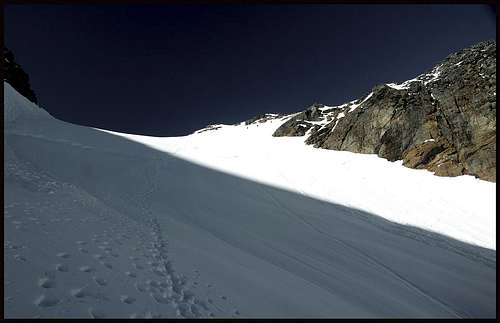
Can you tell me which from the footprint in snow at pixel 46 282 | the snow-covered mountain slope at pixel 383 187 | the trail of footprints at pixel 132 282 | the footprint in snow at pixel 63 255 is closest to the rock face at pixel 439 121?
the snow-covered mountain slope at pixel 383 187

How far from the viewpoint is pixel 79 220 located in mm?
7223

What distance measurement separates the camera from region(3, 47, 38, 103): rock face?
48594mm

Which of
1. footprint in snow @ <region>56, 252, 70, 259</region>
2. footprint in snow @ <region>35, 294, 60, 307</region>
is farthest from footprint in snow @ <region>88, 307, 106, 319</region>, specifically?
footprint in snow @ <region>56, 252, 70, 259</region>

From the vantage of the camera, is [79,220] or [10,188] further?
[10,188]

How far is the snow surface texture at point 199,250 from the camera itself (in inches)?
190

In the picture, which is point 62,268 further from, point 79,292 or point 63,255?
point 79,292

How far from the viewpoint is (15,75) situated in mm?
50969

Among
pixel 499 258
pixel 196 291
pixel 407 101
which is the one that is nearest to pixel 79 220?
pixel 196 291

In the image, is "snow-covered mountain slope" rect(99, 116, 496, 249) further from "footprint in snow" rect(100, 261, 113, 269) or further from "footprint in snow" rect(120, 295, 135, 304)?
"footprint in snow" rect(120, 295, 135, 304)

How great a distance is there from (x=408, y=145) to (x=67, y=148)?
1160 inches

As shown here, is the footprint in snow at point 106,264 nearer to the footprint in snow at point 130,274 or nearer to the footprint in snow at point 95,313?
the footprint in snow at point 130,274

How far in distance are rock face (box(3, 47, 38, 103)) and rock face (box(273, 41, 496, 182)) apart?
50.6 m

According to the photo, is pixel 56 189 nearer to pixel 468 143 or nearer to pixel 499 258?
pixel 499 258

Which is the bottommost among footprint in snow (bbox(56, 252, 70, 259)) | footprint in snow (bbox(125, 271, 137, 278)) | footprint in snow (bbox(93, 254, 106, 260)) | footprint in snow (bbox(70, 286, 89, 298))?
footprint in snow (bbox(125, 271, 137, 278))
